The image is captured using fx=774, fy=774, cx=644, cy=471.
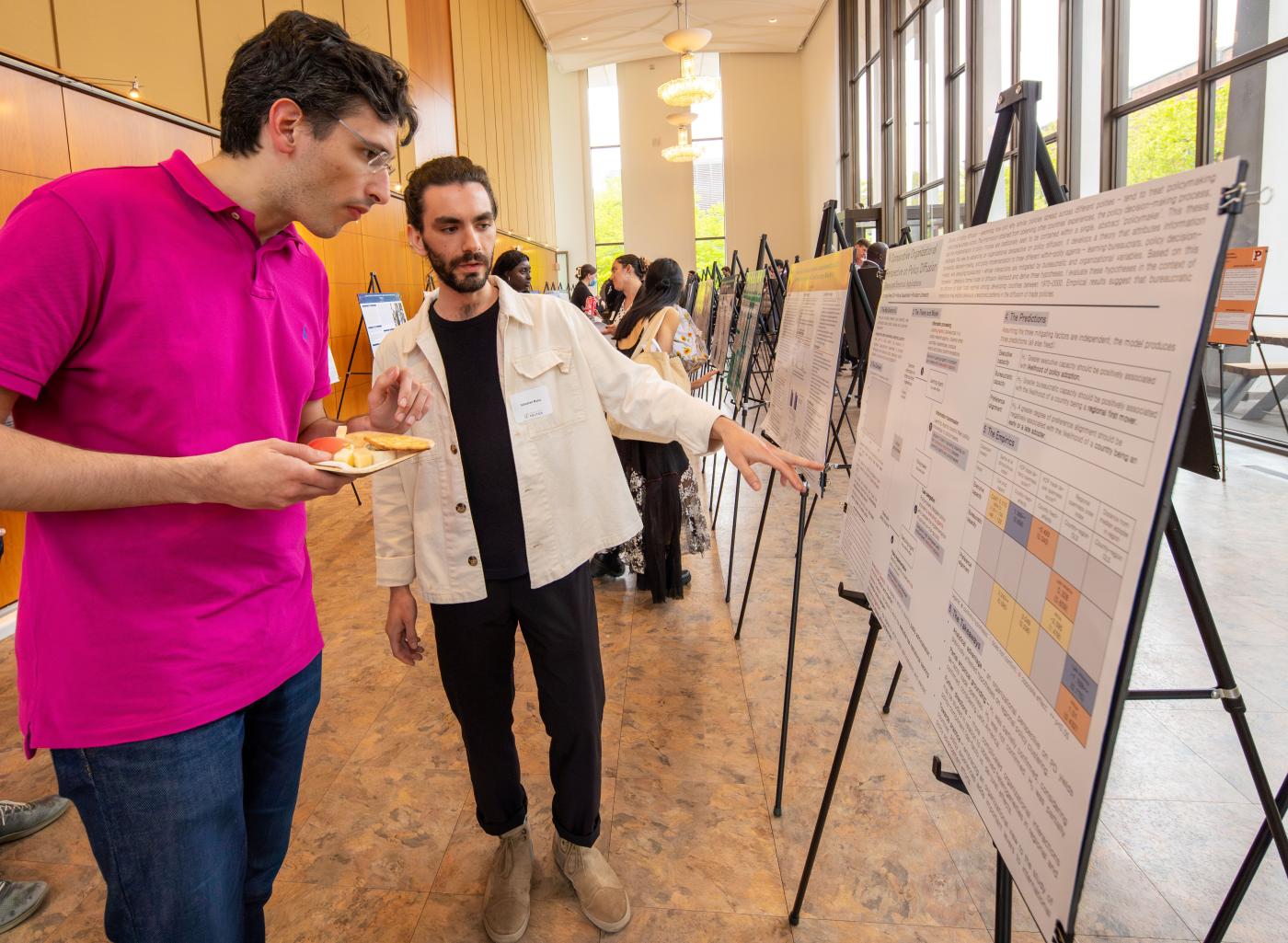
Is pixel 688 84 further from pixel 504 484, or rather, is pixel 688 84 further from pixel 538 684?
pixel 538 684

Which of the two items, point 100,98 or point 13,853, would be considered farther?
point 100,98

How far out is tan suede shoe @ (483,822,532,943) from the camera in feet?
5.59

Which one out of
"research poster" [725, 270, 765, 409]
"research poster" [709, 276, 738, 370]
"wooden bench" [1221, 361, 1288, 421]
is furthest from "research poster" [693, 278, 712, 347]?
"wooden bench" [1221, 361, 1288, 421]

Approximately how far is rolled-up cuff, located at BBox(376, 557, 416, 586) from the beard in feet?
1.94

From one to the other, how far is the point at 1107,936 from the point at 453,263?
1.97m

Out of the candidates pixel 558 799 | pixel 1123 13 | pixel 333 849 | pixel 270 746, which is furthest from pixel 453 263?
pixel 1123 13

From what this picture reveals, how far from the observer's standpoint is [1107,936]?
1.64 metres

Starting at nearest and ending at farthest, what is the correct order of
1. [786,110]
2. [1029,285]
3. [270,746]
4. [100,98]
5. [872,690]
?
[1029,285], [270,746], [872,690], [100,98], [786,110]

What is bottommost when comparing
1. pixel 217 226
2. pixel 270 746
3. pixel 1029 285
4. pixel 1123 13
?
pixel 270 746

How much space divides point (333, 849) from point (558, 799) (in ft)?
2.31

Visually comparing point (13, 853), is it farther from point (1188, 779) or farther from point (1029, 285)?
point (1188, 779)

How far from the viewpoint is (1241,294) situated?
15.8ft

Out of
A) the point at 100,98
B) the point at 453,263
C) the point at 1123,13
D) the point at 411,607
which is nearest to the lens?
the point at 453,263

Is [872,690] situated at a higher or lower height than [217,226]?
lower
